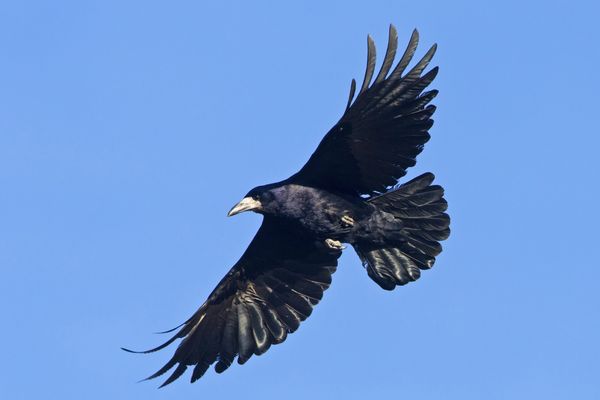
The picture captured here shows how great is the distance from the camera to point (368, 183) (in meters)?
20.4

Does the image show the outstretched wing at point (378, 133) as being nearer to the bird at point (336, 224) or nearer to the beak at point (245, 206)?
the bird at point (336, 224)

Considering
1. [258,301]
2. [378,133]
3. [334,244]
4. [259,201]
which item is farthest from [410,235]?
[258,301]

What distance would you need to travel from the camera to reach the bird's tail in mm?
20578

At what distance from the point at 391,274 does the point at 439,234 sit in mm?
900

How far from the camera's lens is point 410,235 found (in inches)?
823

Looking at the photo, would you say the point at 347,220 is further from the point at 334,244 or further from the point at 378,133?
the point at 378,133

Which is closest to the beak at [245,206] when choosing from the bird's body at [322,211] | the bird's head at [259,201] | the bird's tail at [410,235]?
the bird's head at [259,201]

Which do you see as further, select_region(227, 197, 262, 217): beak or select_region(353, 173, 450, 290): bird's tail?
select_region(353, 173, 450, 290): bird's tail

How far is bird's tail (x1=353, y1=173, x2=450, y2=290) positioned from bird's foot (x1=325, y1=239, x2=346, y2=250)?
0.30 metres

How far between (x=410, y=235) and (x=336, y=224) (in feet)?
3.77

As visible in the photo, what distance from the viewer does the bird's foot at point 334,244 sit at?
20812 mm

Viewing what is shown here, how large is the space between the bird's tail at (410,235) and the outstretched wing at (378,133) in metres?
0.39

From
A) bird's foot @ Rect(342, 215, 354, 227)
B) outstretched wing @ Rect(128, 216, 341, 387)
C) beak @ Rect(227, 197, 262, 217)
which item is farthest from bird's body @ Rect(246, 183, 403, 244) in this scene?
outstretched wing @ Rect(128, 216, 341, 387)

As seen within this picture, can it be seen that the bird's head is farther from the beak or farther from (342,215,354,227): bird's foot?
(342,215,354,227): bird's foot
